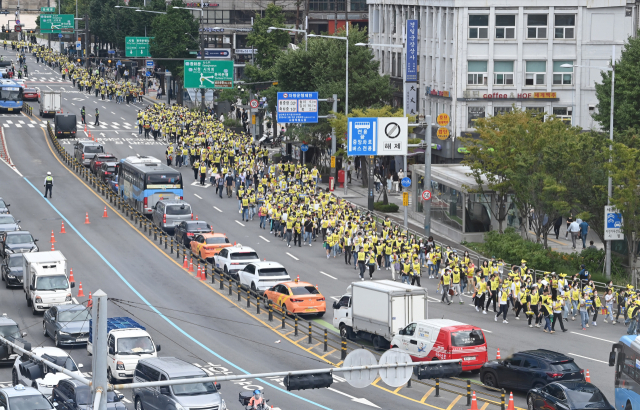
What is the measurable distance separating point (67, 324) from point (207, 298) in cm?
816

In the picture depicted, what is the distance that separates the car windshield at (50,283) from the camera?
38219 millimetres

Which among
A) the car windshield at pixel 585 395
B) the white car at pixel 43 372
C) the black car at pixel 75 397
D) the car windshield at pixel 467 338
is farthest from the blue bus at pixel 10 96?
the car windshield at pixel 585 395

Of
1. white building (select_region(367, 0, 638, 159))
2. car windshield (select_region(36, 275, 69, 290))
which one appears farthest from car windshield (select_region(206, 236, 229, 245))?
white building (select_region(367, 0, 638, 159))

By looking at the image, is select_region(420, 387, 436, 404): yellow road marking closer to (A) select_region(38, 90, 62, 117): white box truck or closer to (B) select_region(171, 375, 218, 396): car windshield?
(B) select_region(171, 375, 218, 396): car windshield

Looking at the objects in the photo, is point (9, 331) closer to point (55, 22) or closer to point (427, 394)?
point (427, 394)

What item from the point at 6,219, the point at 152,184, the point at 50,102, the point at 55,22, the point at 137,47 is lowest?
the point at 6,219

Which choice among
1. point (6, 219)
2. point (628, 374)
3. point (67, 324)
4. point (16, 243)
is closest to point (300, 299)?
point (67, 324)

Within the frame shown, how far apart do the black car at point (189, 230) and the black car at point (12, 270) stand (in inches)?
368

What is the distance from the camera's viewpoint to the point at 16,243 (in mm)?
45469

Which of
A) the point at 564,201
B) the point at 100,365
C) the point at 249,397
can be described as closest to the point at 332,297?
the point at 564,201

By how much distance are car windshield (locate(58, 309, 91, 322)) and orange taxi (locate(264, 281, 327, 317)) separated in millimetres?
7169

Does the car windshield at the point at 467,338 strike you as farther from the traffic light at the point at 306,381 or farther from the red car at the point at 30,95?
the red car at the point at 30,95

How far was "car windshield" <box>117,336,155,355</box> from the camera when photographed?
30047mm

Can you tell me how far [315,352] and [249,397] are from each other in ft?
32.0
